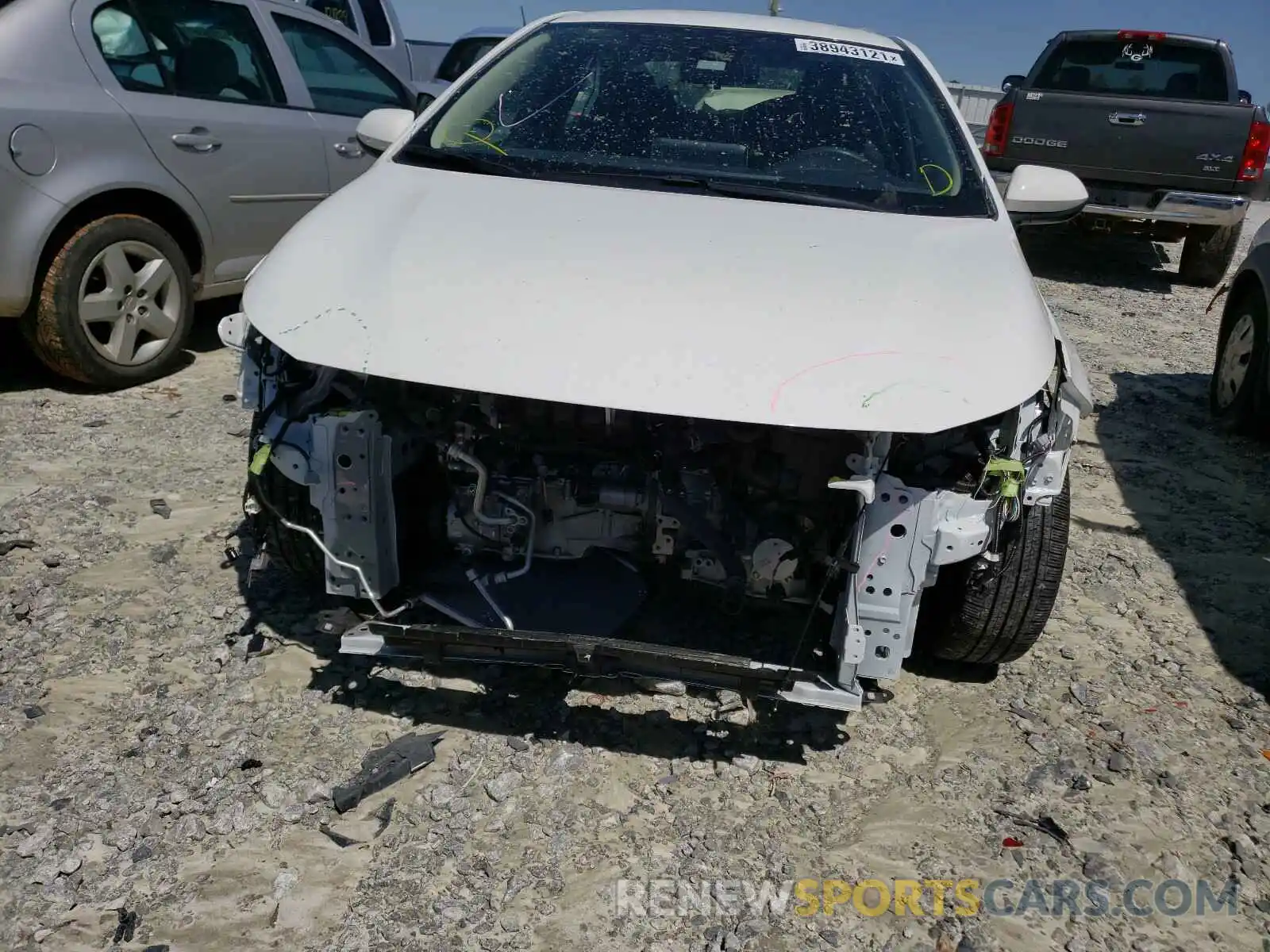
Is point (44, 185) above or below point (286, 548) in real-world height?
above

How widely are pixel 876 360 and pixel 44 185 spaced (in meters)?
3.70

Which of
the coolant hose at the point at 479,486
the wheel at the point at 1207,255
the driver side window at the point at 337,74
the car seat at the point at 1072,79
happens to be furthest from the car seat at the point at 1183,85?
the coolant hose at the point at 479,486

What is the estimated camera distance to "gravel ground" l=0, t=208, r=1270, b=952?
2.08 m

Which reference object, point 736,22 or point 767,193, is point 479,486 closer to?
point 767,193

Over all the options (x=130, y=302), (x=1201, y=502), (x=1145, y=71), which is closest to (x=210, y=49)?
(x=130, y=302)

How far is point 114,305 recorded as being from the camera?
4488mm

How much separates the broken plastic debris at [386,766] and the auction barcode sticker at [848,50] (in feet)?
8.41

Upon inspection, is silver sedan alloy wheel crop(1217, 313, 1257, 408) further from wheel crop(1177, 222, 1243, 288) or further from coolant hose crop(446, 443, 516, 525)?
coolant hose crop(446, 443, 516, 525)

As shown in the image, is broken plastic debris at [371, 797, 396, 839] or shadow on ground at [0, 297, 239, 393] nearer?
broken plastic debris at [371, 797, 396, 839]

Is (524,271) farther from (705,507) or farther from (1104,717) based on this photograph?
(1104,717)

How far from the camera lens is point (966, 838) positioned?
2.37m

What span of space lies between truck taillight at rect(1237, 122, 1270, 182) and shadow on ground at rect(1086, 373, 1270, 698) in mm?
2850

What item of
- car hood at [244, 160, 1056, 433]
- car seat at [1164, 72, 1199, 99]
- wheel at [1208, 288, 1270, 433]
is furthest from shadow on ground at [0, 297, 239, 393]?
car seat at [1164, 72, 1199, 99]


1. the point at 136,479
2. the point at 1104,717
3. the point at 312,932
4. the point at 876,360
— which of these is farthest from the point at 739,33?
the point at 312,932
